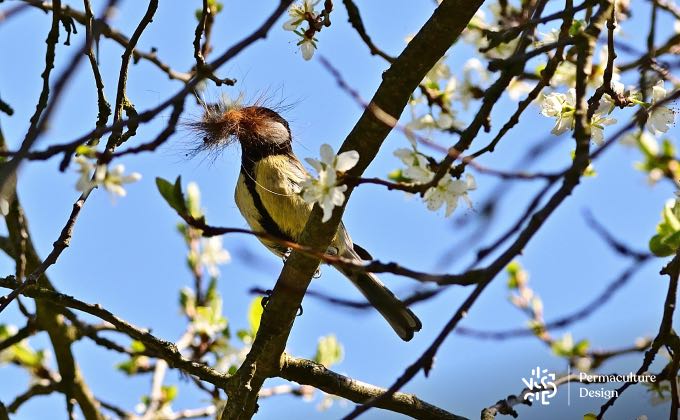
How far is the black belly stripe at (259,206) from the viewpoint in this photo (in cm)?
351

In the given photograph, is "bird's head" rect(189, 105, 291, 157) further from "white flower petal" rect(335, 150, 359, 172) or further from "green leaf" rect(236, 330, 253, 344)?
"white flower petal" rect(335, 150, 359, 172)

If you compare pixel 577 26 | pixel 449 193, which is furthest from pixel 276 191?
pixel 449 193

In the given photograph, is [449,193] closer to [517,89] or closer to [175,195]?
[175,195]

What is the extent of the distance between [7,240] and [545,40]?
2.19 meters

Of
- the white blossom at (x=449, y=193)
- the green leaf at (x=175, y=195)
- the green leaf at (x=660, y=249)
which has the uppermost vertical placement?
the green leaf at (x=660, y=249)

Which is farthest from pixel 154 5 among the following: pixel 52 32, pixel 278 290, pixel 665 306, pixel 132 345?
pixel 132 345

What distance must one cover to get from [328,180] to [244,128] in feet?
4.24

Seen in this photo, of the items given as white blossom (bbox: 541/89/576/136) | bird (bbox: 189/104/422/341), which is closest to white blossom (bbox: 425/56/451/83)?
bird (bbox: 189/104/422/341)

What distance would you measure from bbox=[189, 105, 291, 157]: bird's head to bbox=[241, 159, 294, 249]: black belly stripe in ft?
0.28

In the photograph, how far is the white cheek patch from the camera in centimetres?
337

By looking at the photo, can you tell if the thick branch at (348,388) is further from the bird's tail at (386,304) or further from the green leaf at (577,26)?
the green leaf at (577,26)

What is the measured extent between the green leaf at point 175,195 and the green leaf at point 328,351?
2058mm

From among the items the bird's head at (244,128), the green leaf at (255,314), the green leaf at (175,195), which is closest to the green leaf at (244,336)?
the green leaf at (255,314)

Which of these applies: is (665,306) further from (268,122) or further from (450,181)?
(268,122)
